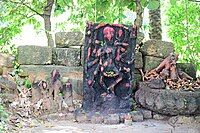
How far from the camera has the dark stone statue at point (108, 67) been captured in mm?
5844

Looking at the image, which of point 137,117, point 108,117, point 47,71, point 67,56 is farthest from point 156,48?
point 47,71

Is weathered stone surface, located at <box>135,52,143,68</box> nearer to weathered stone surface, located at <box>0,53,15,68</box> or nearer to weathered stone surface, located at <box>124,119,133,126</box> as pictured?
weathered stone surface, located at <box>124,119,133,126</box>

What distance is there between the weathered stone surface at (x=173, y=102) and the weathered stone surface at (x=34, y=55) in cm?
169

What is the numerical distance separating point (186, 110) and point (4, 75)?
8.74 ft

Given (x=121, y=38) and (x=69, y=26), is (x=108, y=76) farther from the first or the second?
(x=69, y=26)

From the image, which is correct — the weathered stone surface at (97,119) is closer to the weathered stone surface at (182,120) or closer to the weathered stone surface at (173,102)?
the weathered stone surface at (173,102)

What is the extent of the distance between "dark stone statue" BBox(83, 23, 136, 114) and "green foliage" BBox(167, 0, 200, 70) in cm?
182

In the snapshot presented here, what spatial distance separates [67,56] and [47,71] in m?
0.38

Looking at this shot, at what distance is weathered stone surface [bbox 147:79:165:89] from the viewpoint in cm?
579

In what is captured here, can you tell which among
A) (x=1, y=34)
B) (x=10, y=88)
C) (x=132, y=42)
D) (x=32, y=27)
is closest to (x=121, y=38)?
(x=132, y=42)

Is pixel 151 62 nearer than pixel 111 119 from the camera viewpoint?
No

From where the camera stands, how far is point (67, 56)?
635cm

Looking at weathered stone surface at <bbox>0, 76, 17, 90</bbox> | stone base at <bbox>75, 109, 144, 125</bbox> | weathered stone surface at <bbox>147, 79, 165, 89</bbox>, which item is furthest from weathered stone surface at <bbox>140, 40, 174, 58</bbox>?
weathered stone surface at <bbox>0, 76, 17, 90</bbox>

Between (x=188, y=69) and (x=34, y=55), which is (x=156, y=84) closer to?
(x=188, y=69)
